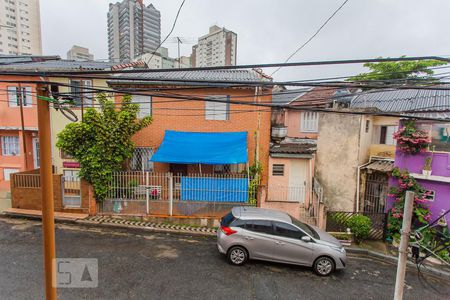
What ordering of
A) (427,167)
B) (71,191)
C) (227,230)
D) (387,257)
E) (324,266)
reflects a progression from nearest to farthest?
(324,266)
(227,230)
(387,257)
(427,167)
(71,191)

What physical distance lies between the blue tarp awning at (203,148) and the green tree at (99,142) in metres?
1.72

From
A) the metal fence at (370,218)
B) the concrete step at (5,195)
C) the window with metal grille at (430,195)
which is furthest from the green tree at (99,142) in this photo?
the window with metal grille at (430,195)

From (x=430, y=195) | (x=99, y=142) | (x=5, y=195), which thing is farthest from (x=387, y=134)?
(x=5, y=195)

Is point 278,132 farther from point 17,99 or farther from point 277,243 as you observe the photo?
point 17,99

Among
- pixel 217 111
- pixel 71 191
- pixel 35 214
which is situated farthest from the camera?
pixel 217 111

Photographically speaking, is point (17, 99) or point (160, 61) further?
point (160, 61)

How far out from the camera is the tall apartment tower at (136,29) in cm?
2205

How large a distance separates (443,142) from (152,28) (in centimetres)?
2369

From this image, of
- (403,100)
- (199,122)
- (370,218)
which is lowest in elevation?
(370,218)

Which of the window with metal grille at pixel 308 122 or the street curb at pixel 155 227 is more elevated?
the window with metal grille at pixel 308 122

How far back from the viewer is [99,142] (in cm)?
993

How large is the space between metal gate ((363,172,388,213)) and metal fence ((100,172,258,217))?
20.9ft

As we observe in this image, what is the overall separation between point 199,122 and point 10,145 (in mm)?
11806

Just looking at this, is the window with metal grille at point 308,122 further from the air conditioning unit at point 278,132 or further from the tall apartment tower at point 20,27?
the tall apartment tower at point 20,27
